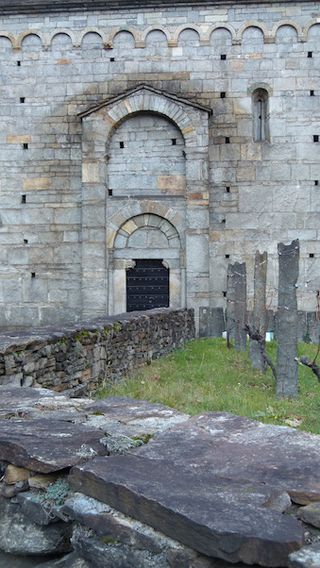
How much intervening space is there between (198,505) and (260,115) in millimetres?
13001

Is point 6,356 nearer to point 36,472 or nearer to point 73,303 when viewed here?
point 36,472

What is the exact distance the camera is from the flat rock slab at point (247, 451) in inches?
82.4

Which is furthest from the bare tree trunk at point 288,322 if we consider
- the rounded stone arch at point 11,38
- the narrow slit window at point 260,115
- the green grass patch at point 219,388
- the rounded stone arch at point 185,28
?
the rounded stone arch at point 11,38

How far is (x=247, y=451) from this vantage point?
2426 millimetres

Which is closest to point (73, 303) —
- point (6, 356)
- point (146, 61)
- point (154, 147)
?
point (154, 147)

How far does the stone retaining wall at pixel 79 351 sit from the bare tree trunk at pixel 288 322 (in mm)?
2210

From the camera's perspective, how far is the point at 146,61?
1349cm

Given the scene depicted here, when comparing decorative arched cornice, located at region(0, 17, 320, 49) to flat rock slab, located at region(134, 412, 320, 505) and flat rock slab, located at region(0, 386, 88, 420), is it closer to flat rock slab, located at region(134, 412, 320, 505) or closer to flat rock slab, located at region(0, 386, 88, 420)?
flat rock slab, located at region(0, 386, 88, 420)

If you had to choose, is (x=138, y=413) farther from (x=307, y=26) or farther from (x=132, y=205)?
(x=307, y=26)

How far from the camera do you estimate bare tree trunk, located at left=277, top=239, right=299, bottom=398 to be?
268 inches

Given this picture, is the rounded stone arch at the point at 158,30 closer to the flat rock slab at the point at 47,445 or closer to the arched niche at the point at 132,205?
the arched niche at the point at 132,205

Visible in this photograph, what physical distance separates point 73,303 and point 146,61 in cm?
637

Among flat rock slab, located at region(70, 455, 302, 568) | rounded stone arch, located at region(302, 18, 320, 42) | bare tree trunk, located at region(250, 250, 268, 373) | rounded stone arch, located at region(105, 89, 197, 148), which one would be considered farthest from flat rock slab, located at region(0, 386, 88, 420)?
rounded stone arch, located at region(302, 18, 320, 42)

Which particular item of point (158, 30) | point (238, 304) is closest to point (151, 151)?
point (158, 30)
